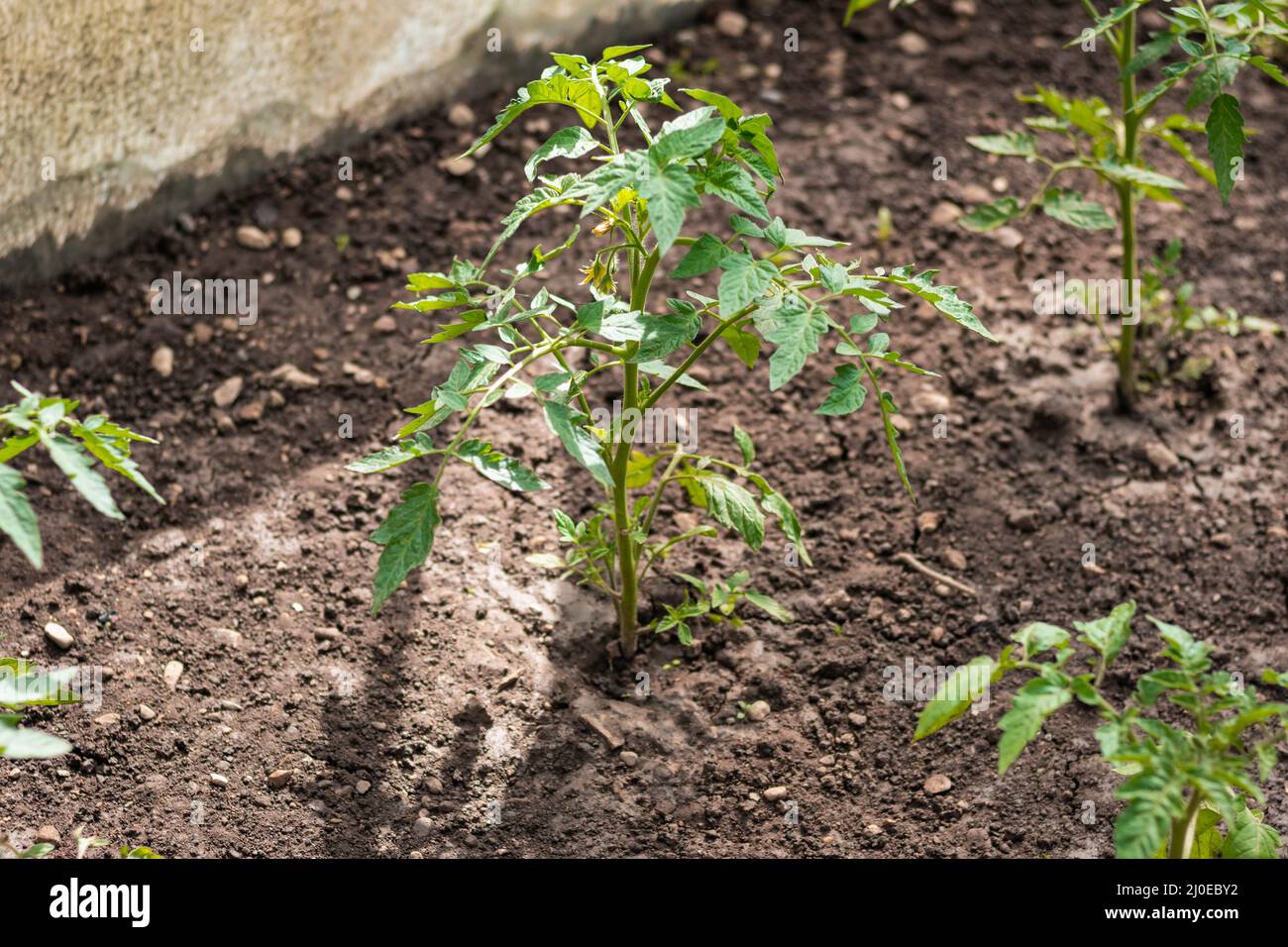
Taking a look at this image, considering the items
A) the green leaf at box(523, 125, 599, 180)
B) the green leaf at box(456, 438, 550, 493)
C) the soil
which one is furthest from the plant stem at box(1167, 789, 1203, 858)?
the green leaf at box(523, 125, 599, 180)

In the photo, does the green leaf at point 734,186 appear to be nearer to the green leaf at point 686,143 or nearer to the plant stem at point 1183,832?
the green leaf at point 686,143

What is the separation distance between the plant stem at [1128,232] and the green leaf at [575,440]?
5.30 ft

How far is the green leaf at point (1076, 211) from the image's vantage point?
3193mm

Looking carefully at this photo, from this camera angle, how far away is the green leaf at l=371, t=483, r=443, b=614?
86.4 inches

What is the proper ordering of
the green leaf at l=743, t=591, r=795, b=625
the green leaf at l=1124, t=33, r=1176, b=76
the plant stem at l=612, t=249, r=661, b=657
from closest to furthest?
the plant stem at l=612, t=249, r=661, b=657
the green leaf at l=1124, t=33, r=1176, b=76
the green leaf at l=743, t=591, r=795, b=625

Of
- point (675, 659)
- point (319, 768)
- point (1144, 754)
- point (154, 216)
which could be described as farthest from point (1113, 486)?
point (154, 216)

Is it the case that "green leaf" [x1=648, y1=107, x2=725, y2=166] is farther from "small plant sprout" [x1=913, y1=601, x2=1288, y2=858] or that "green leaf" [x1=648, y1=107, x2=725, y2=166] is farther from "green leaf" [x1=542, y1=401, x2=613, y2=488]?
"small plant sprout" [x1=913, y1=601, x2=1288, y2=858]

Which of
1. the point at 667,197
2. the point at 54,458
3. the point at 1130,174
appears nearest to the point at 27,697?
the point at 54,458

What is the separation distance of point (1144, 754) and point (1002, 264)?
2.40 metres

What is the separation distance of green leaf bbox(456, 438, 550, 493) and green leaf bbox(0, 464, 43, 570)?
0.66 metres

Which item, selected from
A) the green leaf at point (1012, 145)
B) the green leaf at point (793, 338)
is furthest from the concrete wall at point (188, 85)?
the green leaf at point (793, 338)

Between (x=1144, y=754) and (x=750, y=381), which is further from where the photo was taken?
(x=750, y=381)

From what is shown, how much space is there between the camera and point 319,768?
2.74m

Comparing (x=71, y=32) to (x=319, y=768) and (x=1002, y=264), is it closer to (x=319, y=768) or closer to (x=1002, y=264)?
(x=319, y=768)
